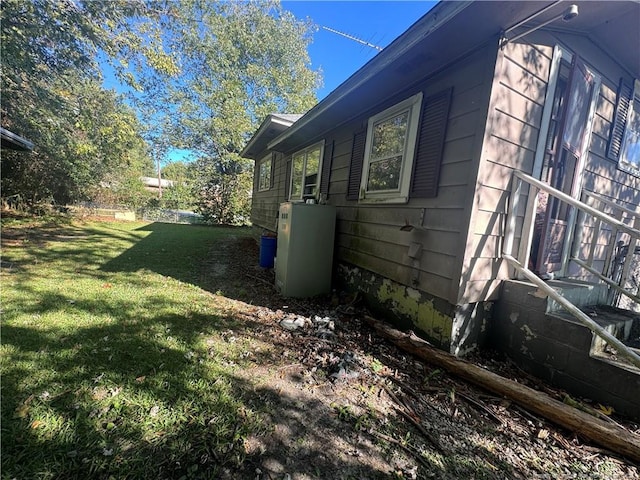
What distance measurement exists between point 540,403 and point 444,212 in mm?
1762

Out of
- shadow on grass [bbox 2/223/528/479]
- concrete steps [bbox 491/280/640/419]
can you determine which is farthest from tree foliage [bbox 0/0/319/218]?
concrete steps [bbox 491/280/640/419]

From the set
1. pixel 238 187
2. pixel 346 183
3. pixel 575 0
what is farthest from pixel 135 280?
pixel 238 187

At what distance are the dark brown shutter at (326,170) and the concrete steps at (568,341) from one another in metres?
3.49

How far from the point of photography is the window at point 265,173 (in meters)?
9.55

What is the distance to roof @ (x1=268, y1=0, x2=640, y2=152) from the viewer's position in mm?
2182

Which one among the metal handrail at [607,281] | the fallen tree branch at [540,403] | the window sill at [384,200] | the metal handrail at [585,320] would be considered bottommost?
the fallen tree branch at [540,403]

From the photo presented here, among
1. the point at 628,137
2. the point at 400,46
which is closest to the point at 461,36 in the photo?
the point at 400,46

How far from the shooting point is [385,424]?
187 centimetres

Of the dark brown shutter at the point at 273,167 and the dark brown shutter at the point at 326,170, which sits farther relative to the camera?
the dark brown shutter at the point at 273,167

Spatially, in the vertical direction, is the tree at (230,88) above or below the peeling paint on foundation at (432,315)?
above

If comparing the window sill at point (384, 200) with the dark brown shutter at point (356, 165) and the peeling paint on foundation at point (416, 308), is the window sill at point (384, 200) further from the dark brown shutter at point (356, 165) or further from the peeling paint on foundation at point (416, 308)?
the peeling paint on foundation at point (416, 308)

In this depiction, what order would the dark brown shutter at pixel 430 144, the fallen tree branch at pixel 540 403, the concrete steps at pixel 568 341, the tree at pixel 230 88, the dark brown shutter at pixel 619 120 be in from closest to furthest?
the fallen tree branch at pixel 540 403 → the concrete steps at pixel 568 341 → the dark brown shutter at pixel 430 144 → the dark brown shutter at pixel 619 120 → the tree at pixel 230 88

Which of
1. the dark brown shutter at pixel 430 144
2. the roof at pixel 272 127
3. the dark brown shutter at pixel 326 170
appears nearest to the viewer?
the dark brown shutter at pixel 430 144

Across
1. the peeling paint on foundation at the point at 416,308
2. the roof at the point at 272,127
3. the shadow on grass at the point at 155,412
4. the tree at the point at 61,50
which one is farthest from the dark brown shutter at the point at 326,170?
the tree at the point at 61,50
